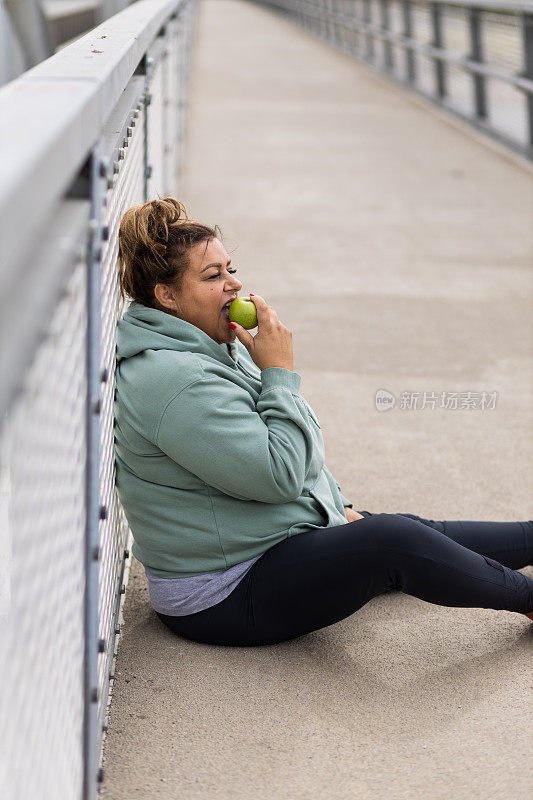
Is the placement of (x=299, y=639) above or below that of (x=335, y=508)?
below

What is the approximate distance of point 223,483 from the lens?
2301 millimetres

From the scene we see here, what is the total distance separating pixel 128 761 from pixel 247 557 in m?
0.53

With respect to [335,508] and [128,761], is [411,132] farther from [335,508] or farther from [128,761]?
[128,761]

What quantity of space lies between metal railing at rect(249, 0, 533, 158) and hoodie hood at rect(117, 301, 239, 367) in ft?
25.2

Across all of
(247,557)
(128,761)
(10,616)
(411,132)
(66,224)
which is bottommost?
(411,132)

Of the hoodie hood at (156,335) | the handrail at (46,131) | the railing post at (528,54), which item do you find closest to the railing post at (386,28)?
the railing post at (528,54)

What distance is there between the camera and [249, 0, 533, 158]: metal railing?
32.0 feet

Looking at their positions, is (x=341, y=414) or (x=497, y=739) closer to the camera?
(x=497, y=739)

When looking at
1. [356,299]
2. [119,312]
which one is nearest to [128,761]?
[119,312]

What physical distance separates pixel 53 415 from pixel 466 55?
36.6 feet

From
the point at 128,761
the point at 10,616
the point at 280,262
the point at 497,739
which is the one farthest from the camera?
the point at 280,262

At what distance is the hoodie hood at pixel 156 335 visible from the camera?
237 cm

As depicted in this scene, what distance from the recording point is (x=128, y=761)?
2156 millimetres

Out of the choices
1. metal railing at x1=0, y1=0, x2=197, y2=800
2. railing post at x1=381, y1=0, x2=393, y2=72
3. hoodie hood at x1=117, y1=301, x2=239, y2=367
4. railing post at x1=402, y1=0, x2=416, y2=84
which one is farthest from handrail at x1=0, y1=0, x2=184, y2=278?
railing post at x1=381, y1=0, x2=393, y2=72
